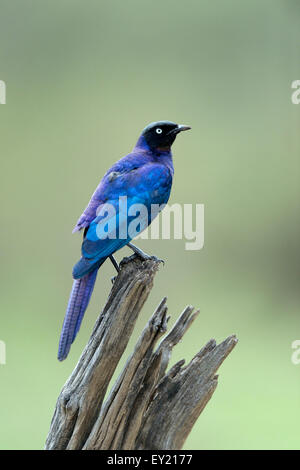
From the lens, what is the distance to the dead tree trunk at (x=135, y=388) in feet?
6.23

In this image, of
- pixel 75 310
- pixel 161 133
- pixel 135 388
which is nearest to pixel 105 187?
pixel 161 133

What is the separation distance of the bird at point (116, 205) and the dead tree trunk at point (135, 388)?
12cm

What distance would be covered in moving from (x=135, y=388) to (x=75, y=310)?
336mm

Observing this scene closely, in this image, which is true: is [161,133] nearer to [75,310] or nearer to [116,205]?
[116,205]

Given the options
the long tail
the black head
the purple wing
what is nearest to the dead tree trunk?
the long tail

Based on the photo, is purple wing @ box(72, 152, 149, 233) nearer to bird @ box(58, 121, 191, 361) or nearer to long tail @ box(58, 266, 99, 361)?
bird @ box(58, 121, 191, 361)

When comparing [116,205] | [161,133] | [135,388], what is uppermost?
[161,133]

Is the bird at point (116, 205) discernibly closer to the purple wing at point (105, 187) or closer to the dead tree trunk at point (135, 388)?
the purple wing at point (105, 187)

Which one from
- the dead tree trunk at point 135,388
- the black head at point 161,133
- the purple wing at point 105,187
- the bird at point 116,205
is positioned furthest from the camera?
the black head at point 161,133

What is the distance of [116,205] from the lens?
2.29m

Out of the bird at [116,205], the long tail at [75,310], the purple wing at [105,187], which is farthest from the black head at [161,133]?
the long tail at [75,310]

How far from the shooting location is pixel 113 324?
1951mm

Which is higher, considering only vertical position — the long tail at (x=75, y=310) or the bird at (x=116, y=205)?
the bird at (x=116, y=205)
